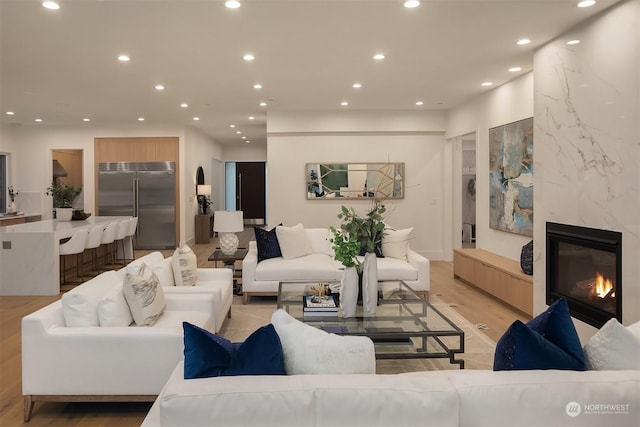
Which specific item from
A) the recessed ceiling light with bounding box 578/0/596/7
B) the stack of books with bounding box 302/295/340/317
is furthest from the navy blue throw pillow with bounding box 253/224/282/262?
the recessed ceiling light with bounding box 578/0/596/7

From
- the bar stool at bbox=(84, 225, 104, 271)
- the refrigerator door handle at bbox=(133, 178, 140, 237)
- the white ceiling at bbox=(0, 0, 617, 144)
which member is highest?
the white ceiling at bbox=(0, 0, 617, 144)

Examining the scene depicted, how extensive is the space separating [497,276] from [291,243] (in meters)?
2.52

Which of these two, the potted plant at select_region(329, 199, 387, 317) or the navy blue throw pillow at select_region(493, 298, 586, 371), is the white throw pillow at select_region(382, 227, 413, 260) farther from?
the navy blue throw pillow at select_region(493, 298, 586, 371)

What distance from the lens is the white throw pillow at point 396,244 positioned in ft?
19.4

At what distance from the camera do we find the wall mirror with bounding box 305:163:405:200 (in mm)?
8477

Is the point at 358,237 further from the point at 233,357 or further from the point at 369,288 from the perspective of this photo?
the point at 233,357

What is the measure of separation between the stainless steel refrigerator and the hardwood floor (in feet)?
8.36

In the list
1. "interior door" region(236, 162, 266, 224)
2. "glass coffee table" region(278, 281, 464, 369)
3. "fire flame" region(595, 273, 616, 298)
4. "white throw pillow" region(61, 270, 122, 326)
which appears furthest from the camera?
"interior door" region(236, 162, 266, 224)

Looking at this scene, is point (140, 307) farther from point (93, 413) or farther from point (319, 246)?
point (319, 246)

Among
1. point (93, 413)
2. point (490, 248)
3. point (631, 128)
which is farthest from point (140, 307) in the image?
point (490, 248)

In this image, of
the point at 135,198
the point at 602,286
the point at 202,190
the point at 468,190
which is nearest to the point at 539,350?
the point at 602,286

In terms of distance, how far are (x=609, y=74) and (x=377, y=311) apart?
8.54 feet

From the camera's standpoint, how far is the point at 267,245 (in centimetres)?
591

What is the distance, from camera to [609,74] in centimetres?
369
